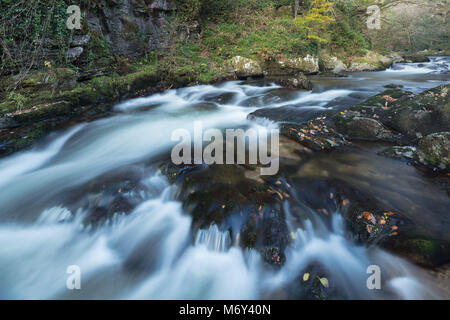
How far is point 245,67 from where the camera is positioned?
11195 mm

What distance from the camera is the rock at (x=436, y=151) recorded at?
12.4 feet

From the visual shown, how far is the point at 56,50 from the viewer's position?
22.2ft

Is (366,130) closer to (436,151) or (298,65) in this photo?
(436,151)

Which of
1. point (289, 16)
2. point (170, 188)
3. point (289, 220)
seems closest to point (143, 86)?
point (170, 188)

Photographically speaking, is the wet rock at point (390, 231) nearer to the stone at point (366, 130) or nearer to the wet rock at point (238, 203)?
the wet rock at point (238, 203)

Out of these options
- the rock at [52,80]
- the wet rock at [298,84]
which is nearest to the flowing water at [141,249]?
the rock at [52,80]

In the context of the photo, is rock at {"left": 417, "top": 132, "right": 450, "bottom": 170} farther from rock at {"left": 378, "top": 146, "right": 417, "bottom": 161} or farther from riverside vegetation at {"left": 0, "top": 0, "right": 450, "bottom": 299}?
rock at {"left": 378, "top": 146, "right": 417, "bottom": 161}

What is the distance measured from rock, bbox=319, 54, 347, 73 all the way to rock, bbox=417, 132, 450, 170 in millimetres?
11329

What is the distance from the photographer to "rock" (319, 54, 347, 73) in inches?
547

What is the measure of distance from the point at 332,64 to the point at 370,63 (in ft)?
8.93

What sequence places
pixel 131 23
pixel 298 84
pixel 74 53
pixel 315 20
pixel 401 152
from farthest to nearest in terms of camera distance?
pixel 315 20
pixel 131 23
pixel 298 84
pixel 74 53
pixel 401 152

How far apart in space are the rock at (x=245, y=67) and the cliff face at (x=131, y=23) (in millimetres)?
3721

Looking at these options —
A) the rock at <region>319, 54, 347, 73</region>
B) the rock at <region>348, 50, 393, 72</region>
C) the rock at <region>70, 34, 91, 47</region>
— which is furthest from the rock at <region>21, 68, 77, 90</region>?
the rock at <region>348, 50, 393, 72</region>

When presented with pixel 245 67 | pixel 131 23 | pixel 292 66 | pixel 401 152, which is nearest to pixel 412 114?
pixel 401 152
